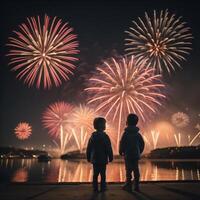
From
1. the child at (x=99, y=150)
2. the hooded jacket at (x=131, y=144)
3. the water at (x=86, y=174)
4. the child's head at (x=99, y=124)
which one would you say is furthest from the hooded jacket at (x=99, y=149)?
the water at (x=86, y=174)

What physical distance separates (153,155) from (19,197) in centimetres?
17788

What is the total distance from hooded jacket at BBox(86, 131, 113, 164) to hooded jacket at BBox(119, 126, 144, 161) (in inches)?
24.8

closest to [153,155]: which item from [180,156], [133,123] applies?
[180,156]

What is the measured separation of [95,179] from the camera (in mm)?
8422

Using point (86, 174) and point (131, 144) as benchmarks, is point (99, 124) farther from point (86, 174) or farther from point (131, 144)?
point (86, 174)

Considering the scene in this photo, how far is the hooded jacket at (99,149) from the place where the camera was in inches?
350

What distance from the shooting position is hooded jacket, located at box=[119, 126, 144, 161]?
→ 9328 millimetres

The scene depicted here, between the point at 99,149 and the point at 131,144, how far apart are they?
1.16 meters

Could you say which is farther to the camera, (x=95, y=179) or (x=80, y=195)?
(x=95, y=179)

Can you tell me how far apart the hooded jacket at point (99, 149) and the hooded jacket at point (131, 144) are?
2.07 feet

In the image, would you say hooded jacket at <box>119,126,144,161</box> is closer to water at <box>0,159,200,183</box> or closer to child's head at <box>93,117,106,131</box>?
child's head at <box>93,117,106,131</box>

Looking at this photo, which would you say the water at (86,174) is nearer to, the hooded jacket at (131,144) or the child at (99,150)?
the hooded jacket at (131,144)

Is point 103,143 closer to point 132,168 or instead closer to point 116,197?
point 132,168

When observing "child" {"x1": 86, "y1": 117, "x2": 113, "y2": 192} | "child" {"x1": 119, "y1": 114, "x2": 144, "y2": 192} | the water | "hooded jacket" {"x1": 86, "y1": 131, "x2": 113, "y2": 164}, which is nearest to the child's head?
"child" {"x1": 86, "y1": 117, "x2": 113, "y2": 192}
